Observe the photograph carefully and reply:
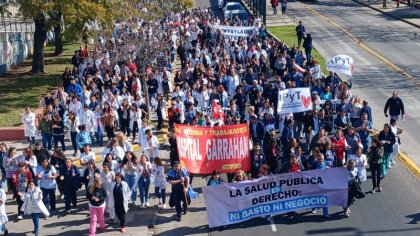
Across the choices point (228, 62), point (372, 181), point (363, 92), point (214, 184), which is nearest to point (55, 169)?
point (214, 184)

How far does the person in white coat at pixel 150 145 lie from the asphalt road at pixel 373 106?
3.58 meters

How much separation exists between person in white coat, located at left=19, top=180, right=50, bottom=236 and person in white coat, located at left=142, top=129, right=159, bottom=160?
146 inches

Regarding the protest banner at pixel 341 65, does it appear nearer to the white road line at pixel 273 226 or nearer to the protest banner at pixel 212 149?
the protest banner at pixel 212 149

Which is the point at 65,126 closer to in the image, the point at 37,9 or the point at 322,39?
the point at 37,9

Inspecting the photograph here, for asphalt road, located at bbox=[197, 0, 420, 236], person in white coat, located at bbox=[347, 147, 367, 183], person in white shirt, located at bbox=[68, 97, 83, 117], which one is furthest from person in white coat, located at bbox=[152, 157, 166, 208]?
person in white shirt, located at bbox=[68, 97, 83, 117]

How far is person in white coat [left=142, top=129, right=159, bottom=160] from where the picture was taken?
59.7 ft

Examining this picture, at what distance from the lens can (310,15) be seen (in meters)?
51.9

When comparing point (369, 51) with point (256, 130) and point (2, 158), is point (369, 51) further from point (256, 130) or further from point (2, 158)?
point (2, 158)

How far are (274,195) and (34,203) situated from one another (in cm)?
509

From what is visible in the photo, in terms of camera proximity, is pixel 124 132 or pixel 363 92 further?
pixel 363 92

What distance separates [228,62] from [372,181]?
10.8 metres

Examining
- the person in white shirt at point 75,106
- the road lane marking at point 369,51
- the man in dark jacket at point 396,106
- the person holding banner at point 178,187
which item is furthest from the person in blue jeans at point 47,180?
the road lane marking at point 369,51

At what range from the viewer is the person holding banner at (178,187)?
15.8m

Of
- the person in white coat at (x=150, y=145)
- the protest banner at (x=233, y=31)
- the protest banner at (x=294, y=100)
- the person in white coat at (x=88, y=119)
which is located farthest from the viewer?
the protest banner at (x=233, y=31)
